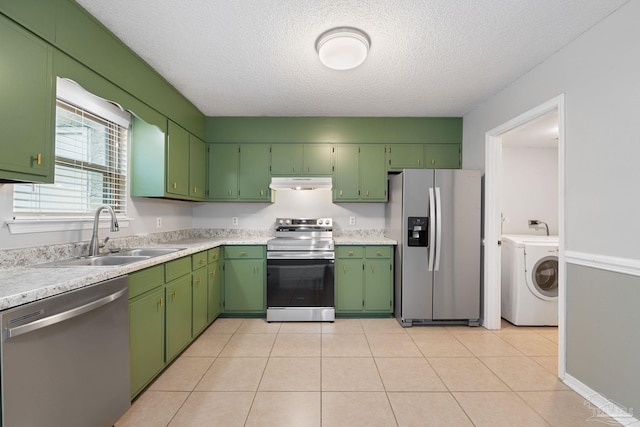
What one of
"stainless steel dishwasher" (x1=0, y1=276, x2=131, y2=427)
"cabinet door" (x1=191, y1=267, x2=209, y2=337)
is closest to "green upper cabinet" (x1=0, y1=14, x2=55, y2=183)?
"stainless steel dishwasher" (x1=0, y1=276, x2=131, y2=427)

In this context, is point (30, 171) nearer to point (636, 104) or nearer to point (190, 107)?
point (190, 107)

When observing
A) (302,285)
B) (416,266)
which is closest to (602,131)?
(416,266)

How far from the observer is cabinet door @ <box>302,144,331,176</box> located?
12.6 feet

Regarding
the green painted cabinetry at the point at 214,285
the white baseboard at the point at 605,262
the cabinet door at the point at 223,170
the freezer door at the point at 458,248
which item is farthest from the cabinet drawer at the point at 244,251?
the white baseboard at the point at 605,262

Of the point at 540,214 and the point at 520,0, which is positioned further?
the point at 540,214

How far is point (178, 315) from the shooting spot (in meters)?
2.47

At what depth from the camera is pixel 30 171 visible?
1.47m

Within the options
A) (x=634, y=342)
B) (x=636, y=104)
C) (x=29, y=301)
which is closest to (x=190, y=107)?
(x=29, y=301)

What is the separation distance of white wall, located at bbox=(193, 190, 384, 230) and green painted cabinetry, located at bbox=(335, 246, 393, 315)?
0.63m

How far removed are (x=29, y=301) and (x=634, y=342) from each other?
3094mm

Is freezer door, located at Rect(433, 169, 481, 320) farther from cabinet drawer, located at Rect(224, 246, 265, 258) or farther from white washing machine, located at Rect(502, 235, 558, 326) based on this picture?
cabinet drawer, located at Rect(224, 246, 265, 258)

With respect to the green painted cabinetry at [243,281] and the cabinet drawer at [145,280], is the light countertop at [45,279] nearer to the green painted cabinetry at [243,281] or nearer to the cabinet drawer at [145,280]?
the cabinet drawer at [145,280]

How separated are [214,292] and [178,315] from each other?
831mm

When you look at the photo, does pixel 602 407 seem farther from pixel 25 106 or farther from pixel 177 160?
pixel 177 160
